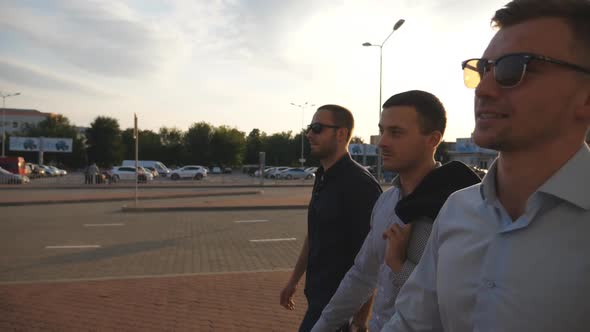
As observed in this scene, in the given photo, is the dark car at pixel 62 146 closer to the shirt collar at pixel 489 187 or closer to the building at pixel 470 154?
the building at pixel 470 154

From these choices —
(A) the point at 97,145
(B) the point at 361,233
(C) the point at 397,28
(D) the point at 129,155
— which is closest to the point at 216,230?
A: (B) the point at 361,233

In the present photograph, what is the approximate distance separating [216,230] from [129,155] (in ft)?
262

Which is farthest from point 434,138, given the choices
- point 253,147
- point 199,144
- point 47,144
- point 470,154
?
point 253,147

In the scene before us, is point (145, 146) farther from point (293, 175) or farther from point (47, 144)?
point (293, 175)

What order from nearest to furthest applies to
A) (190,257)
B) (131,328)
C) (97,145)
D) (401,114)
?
(401,114) → (131,328) → (190,257) → (97,145)

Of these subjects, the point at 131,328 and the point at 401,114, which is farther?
the point at 131,328

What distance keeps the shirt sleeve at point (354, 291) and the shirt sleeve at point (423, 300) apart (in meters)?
0.77

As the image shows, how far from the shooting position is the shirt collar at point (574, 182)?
108 cm

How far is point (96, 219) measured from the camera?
14133 millimetres

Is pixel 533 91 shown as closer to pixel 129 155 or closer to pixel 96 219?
pixel 96 219

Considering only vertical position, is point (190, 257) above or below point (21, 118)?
below

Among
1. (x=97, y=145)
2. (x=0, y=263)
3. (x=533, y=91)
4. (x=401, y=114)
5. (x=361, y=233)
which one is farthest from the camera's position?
(x=97, y=145)

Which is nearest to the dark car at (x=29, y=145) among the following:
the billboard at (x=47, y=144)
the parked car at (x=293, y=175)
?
the billboard at (x=47, y=144)

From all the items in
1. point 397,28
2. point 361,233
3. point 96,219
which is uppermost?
point 397,28
